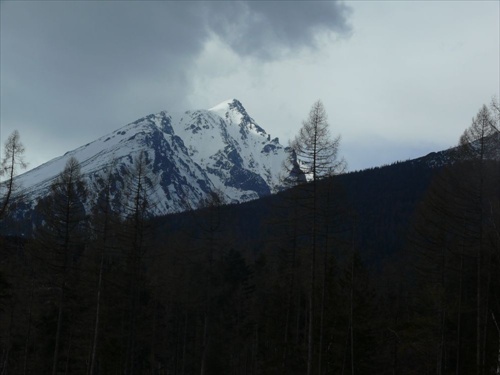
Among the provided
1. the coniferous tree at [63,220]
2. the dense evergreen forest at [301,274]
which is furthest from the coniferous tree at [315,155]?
the coniferous tree at [63,220]

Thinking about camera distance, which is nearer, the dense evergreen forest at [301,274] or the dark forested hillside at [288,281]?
the dense evergreen forest at [301,274]

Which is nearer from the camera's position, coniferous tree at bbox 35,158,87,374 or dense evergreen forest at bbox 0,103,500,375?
dense evergreen forest at bbox 0,103,500,375

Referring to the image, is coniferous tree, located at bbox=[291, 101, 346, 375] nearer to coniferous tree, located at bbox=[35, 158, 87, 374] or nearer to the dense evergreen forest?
the dense evergreen forest

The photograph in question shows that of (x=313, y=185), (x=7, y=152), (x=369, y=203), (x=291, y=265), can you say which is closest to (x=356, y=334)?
(x=291, y=265)

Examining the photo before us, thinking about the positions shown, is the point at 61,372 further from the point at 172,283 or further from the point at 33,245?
the point at 33,245

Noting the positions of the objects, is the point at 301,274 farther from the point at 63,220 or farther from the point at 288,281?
the point at 63,220

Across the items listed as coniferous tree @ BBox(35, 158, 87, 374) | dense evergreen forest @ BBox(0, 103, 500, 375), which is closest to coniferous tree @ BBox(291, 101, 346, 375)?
dense evergreen forest @ BBox(0, 103, 500, 375)

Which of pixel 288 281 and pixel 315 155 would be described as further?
pixel 288 281

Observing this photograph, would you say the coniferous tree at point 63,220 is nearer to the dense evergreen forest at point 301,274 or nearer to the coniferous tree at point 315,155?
the dense evergreen forest at point 301,274

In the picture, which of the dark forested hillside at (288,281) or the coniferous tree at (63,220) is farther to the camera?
the coniferous tree at (63,220)

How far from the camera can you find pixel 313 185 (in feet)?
82.6

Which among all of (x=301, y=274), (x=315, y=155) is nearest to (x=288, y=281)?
(x=301, y=274)

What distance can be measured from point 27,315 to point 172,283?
9.10 metres

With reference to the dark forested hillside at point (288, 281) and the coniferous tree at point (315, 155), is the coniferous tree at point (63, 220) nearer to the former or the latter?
the dark forested hillside at point (288, 281)
